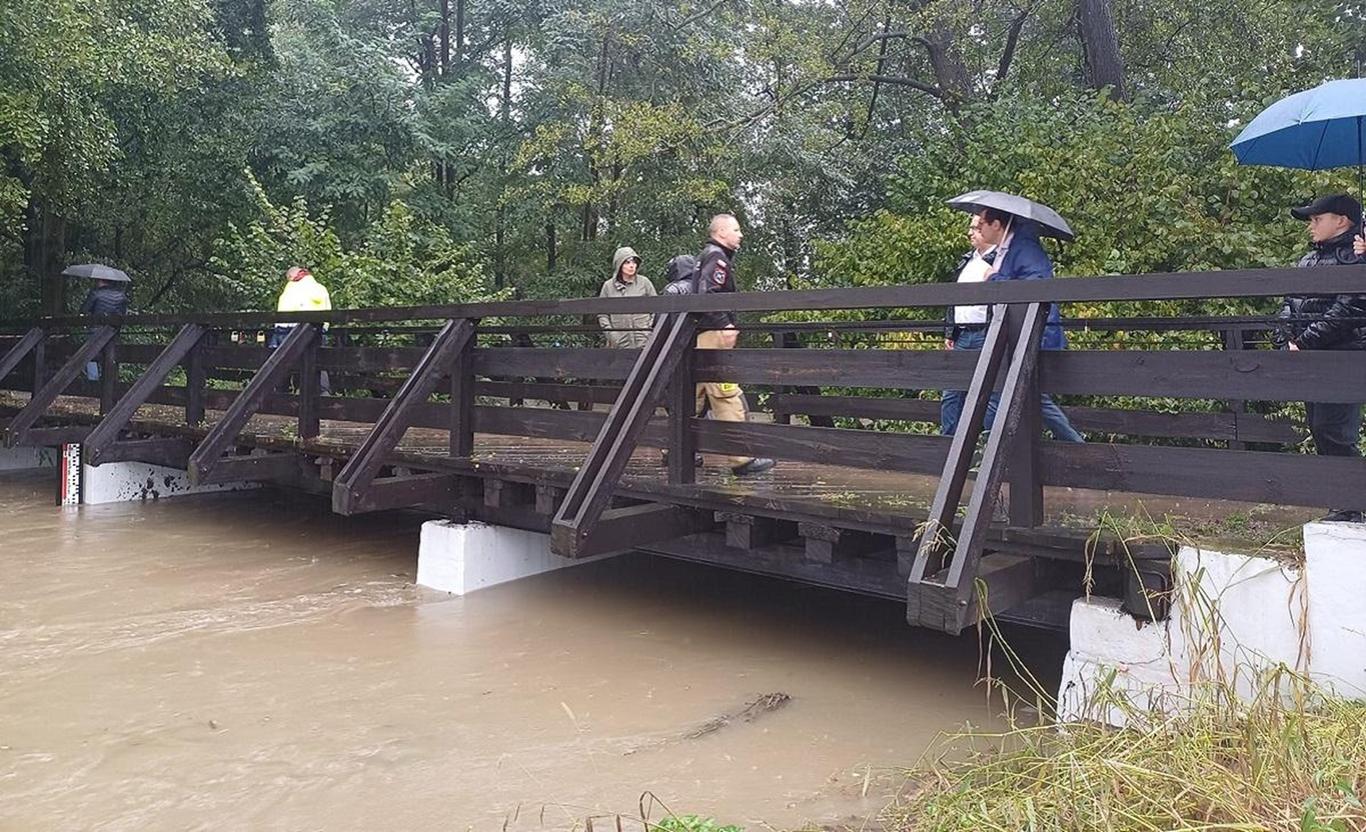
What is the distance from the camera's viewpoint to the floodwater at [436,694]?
370 cm

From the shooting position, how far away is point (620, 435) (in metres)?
5.16

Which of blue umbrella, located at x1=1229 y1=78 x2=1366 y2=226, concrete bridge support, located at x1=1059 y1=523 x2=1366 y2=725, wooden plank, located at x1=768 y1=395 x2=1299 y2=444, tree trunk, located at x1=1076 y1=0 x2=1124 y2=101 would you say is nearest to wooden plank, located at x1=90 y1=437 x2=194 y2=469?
wooden plank, located at x1=768 y1=395 x2=1299 y2=444

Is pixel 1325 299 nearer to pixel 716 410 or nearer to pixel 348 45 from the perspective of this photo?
pixel 716 410

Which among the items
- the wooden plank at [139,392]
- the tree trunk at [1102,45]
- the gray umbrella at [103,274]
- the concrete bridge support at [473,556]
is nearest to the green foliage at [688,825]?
the concrete bridge support at [473,556]

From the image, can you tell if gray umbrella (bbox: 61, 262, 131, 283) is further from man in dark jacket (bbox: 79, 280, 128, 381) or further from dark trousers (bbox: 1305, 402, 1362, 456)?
dark trousers (bbox: 1305, 402, 1362, 456)

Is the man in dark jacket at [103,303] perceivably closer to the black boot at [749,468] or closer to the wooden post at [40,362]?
the wooden post at [40,362]

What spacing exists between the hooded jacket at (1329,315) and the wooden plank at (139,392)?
7978mm

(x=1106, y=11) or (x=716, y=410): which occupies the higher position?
(x=1106, y=11)

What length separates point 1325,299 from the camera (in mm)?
4434

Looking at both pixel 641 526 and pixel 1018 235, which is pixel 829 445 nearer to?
pixel 641 526

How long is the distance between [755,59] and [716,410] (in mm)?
10513

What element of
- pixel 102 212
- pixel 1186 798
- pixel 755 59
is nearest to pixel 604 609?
pixel 1186 798

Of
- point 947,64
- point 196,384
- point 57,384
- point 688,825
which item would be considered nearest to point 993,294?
point 688,825

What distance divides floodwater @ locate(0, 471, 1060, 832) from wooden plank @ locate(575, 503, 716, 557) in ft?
1.92
